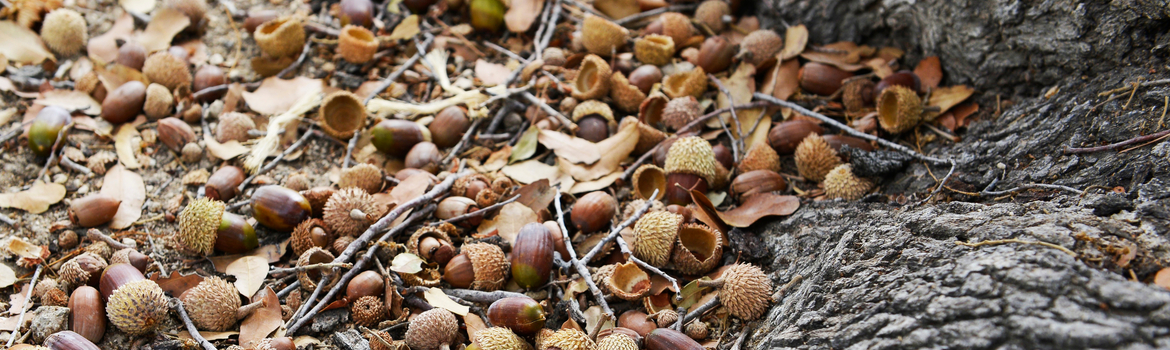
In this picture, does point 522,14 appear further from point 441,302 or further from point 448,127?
point 441,302

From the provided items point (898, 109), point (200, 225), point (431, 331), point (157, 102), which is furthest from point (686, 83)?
point (157, 102)

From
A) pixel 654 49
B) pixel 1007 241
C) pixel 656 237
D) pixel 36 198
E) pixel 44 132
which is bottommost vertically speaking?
pixel 36 198

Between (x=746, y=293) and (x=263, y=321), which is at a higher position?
(x=746, y=293)

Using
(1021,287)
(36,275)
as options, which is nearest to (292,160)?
(36,275)

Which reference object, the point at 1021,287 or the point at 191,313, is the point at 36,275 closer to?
the point at 191,313

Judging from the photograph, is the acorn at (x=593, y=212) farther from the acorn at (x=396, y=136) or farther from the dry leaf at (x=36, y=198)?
the dry leaf at (x=36, y=198)

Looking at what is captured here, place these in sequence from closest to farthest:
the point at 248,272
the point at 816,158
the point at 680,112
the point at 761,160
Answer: the point at 248,272, the point at 816,158, the point at 761,160, the point at 680,112

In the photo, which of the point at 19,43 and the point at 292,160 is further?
the point at 19,43
